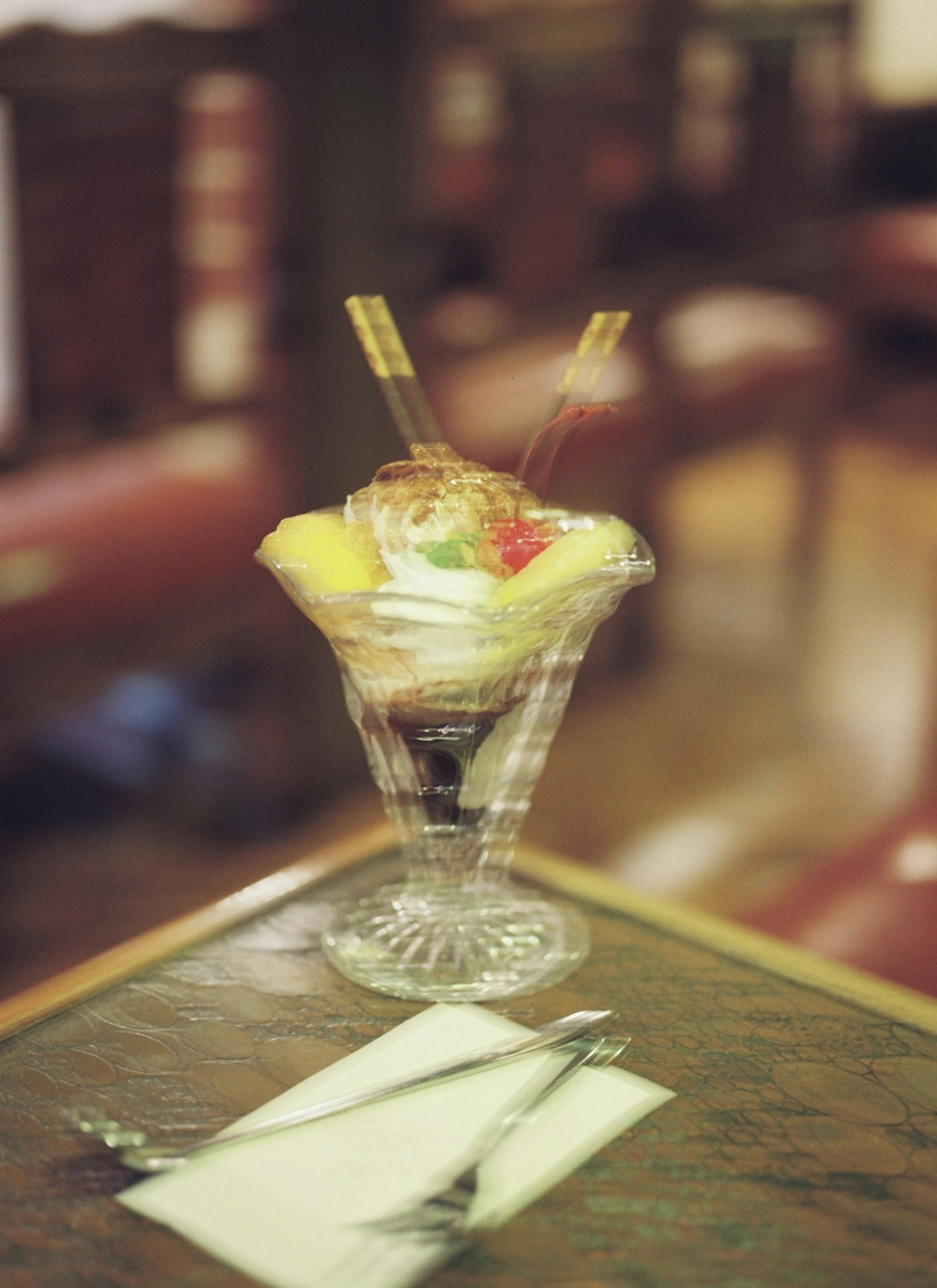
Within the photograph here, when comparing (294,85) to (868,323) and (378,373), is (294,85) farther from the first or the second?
(868,323)

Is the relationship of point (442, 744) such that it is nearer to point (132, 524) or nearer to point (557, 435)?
point (557, 435)

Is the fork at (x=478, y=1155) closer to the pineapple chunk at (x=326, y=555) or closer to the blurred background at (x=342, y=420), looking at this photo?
the pineapple chunk at (x=326, y=555)

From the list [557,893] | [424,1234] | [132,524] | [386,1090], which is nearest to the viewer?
[424,1234]

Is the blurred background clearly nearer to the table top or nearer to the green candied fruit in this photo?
the table top

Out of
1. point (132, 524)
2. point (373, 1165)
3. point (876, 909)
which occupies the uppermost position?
point (132, 524)

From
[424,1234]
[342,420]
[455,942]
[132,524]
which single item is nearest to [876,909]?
[455,942]

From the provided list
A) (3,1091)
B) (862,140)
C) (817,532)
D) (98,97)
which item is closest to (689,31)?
(817,532)

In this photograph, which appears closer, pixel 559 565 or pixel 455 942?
pixel 559 565

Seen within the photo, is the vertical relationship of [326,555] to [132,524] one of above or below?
above
